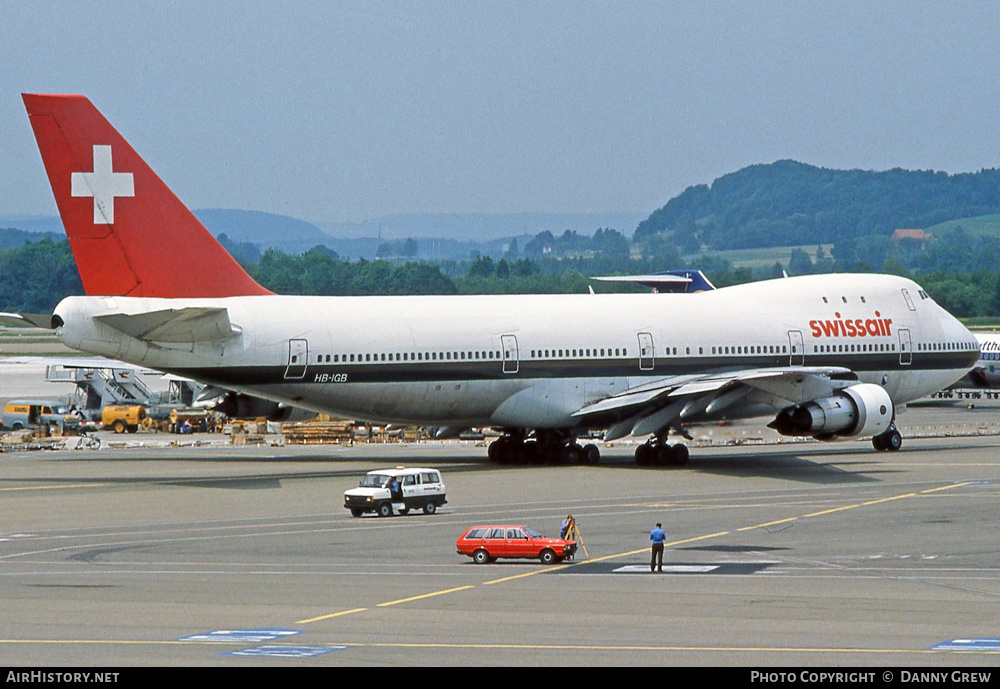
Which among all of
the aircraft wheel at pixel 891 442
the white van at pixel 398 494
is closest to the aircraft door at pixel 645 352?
the aircraft wheel at pixel 891 442

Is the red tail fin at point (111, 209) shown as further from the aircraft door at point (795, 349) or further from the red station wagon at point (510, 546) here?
the aircraft door at point (795, 349)

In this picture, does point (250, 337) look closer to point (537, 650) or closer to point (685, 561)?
point (685, 561)

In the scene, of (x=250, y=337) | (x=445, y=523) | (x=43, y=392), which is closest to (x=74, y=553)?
(x=445, y=523)

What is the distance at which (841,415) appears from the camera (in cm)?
4838

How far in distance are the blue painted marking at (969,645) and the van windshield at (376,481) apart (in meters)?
20.9

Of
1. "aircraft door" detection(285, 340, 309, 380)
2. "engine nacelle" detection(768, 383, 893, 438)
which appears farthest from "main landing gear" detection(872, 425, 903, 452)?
"aircraft door" detection(285, 340, 309, 380)

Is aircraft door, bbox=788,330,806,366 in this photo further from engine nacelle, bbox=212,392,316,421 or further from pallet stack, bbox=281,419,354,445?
pallet stack, bbox=281,419,354,445

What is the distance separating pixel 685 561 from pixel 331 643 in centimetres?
1100

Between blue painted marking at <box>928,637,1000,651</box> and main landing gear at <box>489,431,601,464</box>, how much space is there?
32.7 meters

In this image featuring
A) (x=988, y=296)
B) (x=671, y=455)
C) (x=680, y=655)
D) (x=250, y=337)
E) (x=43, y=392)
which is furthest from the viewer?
(x=988, y=296)

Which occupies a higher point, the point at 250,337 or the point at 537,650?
the point at 250,337

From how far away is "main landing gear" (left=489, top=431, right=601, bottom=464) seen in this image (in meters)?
53.6

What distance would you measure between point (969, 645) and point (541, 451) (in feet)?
110

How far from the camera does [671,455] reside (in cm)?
5200
